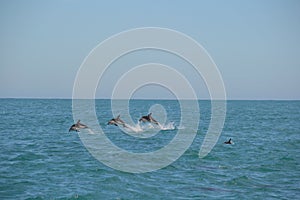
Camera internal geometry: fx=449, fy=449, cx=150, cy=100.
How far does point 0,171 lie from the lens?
2994 cm

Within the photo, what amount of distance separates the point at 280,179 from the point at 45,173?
15.5 metres

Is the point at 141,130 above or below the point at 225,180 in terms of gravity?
above

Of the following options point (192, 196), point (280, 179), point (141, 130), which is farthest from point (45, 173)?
point (141, 130)

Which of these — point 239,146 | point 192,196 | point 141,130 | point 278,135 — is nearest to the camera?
point 192,196

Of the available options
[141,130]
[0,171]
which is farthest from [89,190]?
[141,130]

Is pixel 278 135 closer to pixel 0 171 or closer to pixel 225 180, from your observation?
pixel 225 180

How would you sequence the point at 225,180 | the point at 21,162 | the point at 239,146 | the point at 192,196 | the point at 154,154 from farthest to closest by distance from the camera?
the point at 239,146, the point at 154,154, the point at 21,162, the point at 225,180, the point at 192,196

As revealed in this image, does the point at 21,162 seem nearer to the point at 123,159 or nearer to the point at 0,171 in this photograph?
the point at 0,171

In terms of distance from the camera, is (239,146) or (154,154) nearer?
(154,154)

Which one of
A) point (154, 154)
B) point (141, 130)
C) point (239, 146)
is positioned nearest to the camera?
point (154, 154)

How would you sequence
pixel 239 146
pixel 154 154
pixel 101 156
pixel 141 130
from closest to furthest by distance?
pixel 101 156, pixel 154 154, pixel 239 146, pixel 141 130

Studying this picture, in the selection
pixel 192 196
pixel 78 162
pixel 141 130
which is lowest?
pixel 192 196

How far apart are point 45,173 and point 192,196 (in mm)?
10553

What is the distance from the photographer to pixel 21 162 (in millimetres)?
33844
